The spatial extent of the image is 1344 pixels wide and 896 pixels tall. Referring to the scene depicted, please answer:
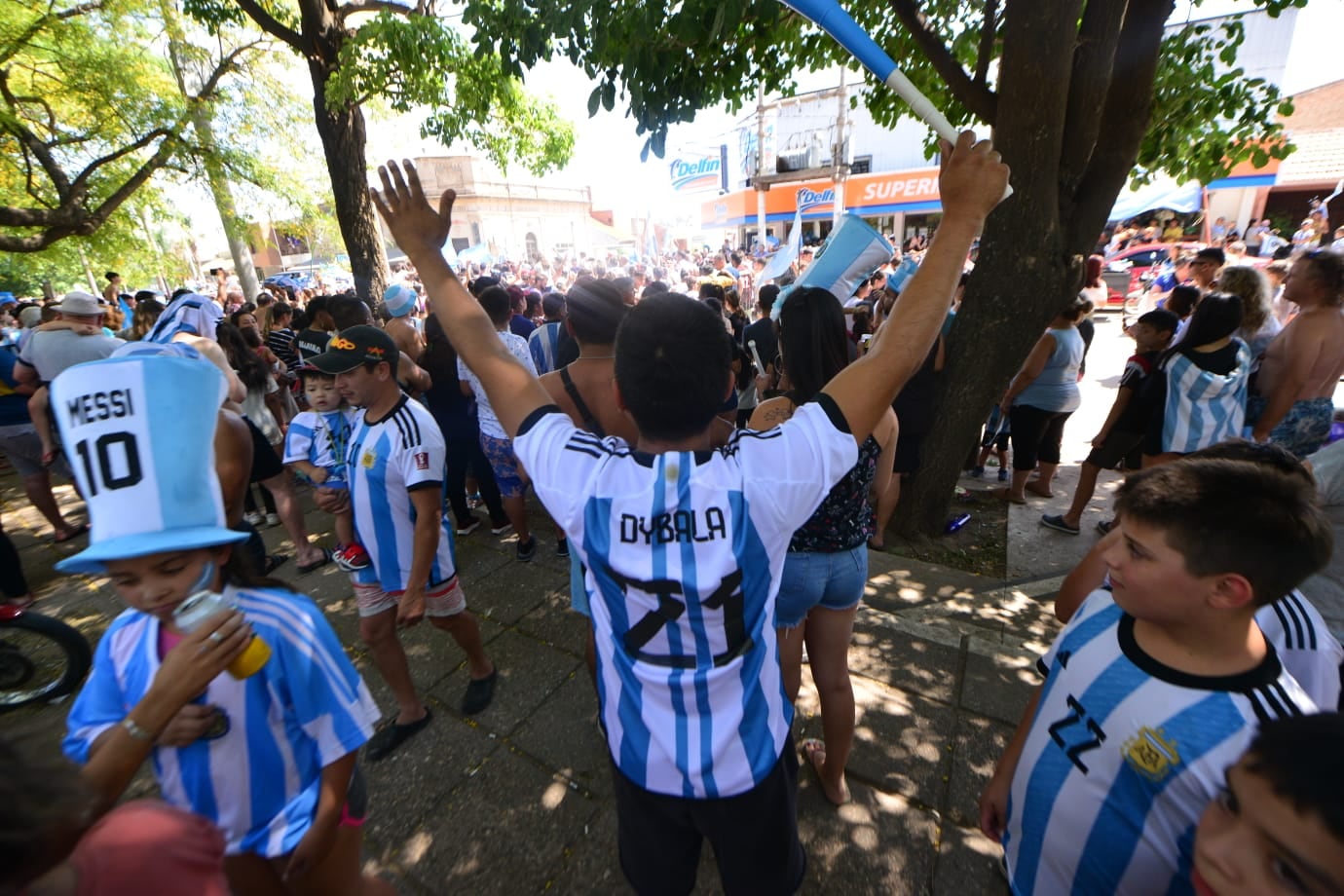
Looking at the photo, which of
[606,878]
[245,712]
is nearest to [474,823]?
[606,878]

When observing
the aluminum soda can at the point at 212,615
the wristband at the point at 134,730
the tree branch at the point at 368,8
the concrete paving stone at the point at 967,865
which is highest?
the tree branch at the point at 368,8

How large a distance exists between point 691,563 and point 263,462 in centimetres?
436

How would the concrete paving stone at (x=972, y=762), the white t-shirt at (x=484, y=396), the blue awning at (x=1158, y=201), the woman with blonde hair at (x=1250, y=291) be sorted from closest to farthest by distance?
the concrete paving stone at (x=972, y=762) < the woman with blonde hair at (x=1250, y=291) < the white t-shirt at (x=484, y=396) < the blue awning at (x=1158, y=201)

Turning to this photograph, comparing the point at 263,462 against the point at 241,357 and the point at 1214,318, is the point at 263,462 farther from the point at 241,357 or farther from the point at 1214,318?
the point at 1214,318

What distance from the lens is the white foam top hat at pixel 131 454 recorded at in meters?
1.12

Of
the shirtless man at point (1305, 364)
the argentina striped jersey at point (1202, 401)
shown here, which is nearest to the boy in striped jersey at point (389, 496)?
the argentina striped jersey at point (1202, 401)

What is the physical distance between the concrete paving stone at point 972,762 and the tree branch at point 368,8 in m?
8.45

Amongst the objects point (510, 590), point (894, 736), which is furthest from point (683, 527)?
point (510, 590)

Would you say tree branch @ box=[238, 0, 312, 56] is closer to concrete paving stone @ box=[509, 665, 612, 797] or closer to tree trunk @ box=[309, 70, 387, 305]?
tree trunk @ box=[309, 70, 387, 305]

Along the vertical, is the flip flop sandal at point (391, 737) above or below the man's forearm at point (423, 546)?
below

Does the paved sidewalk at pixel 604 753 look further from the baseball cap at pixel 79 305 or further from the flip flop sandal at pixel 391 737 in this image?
the baseball cap at pixel 79 305

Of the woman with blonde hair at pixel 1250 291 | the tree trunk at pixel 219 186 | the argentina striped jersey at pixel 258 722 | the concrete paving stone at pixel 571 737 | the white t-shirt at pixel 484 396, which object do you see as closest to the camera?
the argentina striped jersey at pixel 258 722

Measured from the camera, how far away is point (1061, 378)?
4652mm

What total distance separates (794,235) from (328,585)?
5.94 metres
